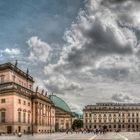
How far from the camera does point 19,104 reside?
105 meters

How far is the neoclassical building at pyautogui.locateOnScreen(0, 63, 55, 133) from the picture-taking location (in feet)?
332

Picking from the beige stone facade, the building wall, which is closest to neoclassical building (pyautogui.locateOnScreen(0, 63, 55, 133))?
the building wall

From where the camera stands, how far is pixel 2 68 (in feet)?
348

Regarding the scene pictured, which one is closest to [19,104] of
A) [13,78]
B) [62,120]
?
[13,78]

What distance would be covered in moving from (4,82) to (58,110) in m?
80.9

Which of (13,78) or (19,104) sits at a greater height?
(13,78)

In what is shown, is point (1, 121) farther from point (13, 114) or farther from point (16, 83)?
point (16, 83)

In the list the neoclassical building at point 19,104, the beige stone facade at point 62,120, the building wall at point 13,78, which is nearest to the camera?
the neoclassical building at point 19,104

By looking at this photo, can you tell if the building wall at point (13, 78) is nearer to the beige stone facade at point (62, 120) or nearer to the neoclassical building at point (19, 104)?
the neoclassical building at point (19, 104)

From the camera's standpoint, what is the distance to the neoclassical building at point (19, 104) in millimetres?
101312

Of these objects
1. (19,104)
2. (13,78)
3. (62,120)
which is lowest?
→ (62,120)

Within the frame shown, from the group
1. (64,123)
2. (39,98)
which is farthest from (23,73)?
(64,123)

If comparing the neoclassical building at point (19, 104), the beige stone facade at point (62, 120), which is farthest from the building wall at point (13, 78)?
the beige stone facade at point (62, 120)

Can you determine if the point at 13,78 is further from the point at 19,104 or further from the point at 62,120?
the point at 62,120
